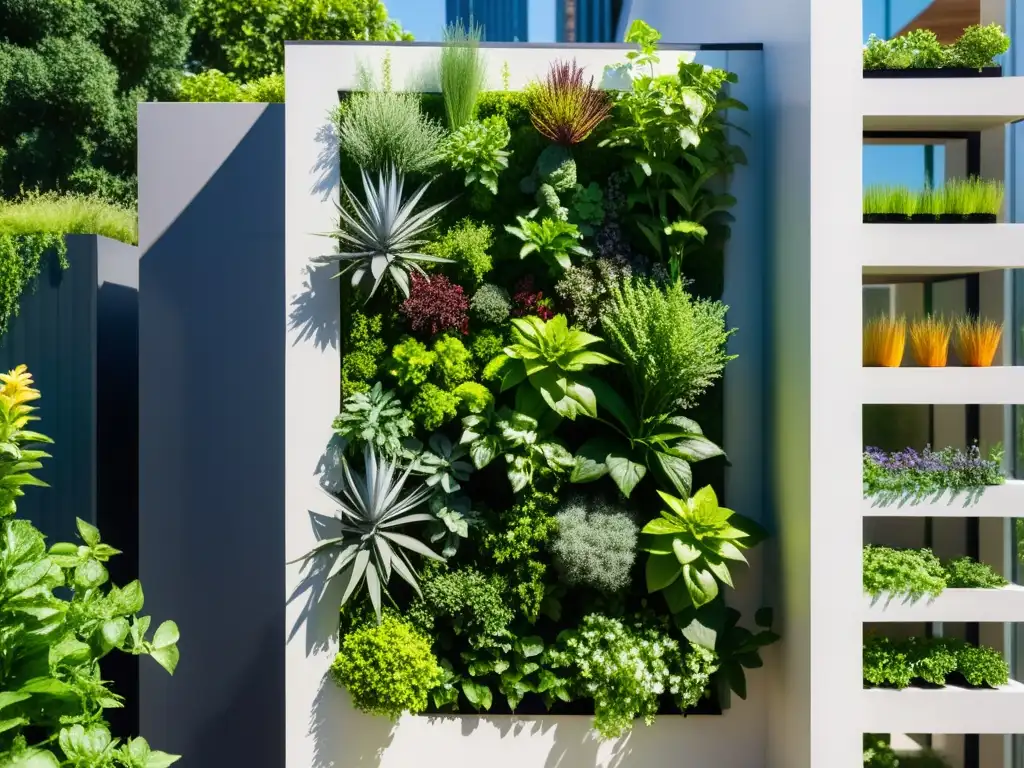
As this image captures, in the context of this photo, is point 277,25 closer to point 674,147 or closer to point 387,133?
point 387,133

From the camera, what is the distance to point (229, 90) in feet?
22.1

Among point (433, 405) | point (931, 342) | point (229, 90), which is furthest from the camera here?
point (229, 90)

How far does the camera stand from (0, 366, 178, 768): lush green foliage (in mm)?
2373

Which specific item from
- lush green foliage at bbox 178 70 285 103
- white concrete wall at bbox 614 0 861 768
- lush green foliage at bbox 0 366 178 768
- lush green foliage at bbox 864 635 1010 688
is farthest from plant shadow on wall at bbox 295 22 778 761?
lush green foliage at bbox 178 70 285 103

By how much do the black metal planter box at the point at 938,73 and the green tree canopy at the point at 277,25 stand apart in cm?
755

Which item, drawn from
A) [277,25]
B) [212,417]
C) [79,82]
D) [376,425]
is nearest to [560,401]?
[376,425]

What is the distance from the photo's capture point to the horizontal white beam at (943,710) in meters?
3.55

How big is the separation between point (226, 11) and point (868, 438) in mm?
9412

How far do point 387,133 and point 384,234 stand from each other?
0.51 meters

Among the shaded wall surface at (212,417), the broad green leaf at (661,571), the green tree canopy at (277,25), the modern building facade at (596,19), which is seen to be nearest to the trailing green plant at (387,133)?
the shaded wall surface at (212,417)

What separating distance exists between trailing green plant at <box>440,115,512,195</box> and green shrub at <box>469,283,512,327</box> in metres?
0.50

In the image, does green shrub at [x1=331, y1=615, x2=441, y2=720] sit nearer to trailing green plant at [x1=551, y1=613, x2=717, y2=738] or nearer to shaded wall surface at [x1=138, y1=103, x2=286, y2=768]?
trailing green plant at [x1=551, y1=613, x2=717, y2=738]

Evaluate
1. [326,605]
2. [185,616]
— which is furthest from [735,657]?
[185,616]

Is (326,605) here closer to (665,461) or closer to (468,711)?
(468,711)
